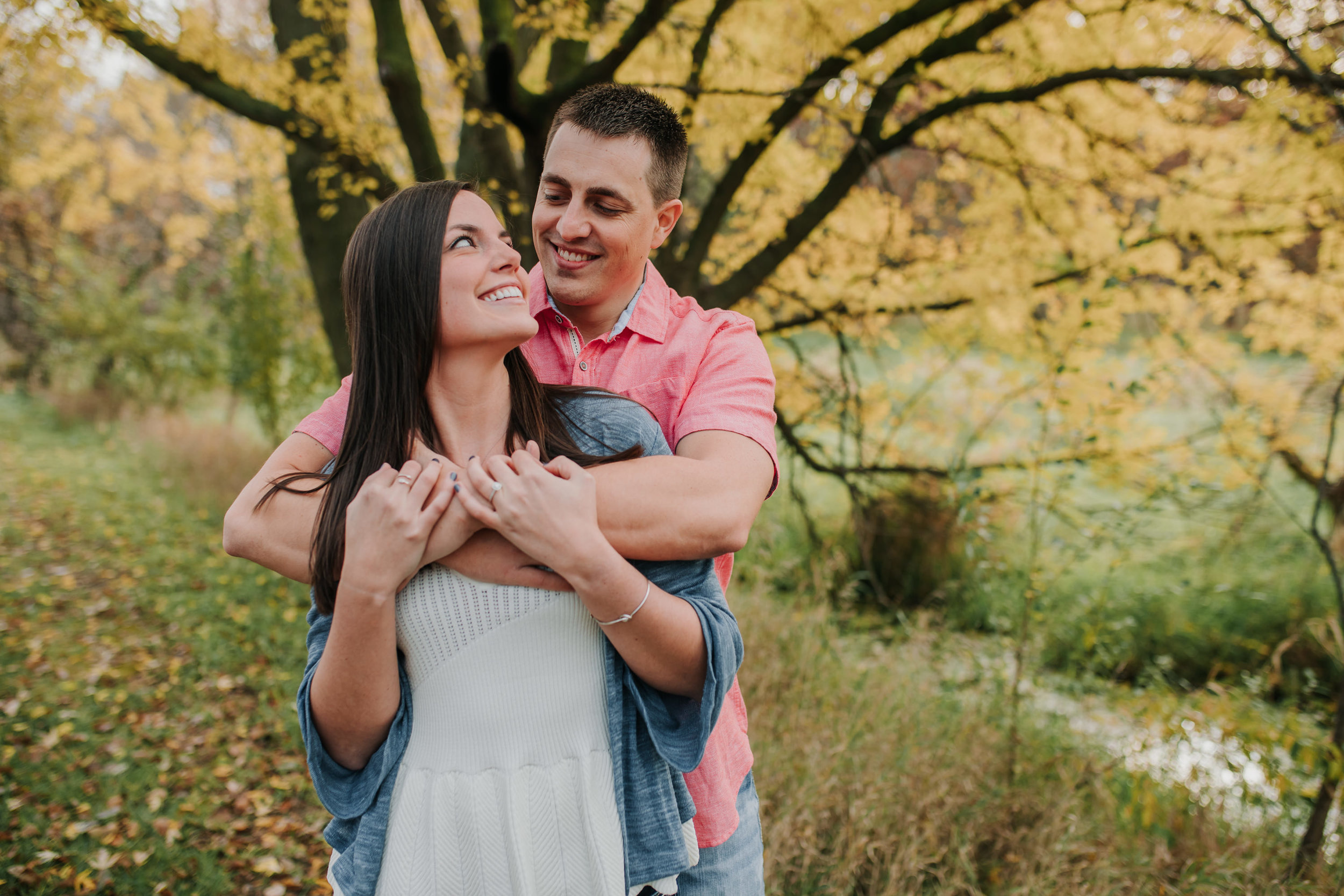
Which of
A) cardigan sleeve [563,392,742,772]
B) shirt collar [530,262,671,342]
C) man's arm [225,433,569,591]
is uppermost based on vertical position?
shirt collar [530,262,671,342]

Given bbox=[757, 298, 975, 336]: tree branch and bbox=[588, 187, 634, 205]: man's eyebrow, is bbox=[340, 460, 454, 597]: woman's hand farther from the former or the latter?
bbox=[757, 298, 975, 336]: tree branch

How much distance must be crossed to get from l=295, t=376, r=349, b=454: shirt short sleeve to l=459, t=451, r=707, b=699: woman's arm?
0.43m

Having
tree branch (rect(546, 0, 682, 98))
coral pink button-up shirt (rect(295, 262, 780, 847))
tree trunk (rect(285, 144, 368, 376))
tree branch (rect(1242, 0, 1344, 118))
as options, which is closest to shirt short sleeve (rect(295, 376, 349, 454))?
coral pink button-up shirt (rect(295, 262, 780, 847))

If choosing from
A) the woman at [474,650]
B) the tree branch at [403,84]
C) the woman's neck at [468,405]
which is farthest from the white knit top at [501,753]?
the tree branch at [403,84]

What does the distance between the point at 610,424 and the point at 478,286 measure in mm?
343

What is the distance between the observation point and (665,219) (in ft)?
5.97

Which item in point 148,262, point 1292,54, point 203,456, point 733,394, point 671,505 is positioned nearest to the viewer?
point 671,505

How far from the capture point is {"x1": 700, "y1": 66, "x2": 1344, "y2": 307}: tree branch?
135 inches

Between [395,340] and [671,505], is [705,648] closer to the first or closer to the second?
[671,505]

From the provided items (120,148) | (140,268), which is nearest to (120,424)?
(140,268)

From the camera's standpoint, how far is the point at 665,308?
5.57ft

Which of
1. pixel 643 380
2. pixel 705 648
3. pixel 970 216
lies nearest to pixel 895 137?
pixel 970 216

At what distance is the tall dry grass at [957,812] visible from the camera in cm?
271

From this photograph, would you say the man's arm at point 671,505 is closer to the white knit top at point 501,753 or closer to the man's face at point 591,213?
the white knit top at point 501,753
